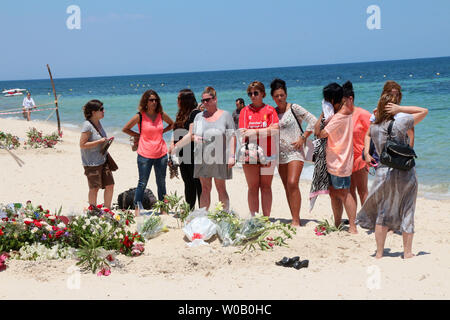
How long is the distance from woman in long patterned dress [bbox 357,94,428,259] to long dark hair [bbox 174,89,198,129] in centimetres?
242

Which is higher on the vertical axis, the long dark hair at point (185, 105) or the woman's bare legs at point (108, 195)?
the long dark hair at point (185, 105)

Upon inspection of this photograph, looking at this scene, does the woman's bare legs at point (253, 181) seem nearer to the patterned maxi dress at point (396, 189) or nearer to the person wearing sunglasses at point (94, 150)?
the patterned maxi dress at point (396, 189)

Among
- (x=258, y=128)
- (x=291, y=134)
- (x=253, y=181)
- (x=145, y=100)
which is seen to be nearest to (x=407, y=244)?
(x=291, y=134)

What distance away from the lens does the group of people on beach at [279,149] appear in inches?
175

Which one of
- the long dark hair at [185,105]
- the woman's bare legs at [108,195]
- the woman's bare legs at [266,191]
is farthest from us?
the woman's bare legs at [108,195]

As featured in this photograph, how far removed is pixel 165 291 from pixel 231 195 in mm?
4857

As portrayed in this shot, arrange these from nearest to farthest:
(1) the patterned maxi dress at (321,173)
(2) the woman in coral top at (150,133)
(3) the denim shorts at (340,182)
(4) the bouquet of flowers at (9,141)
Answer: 1. (3) the denim shorts at (340,182)
2. (1) the patterned maxi dress at (321,173)
3. (2) the woman in coral top at (150,133)
4. (4) the bouquet of flowers at (9,141)

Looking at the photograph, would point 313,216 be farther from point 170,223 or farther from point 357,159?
point 170,223

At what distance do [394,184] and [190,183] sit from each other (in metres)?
2.75

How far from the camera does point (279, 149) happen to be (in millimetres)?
5562

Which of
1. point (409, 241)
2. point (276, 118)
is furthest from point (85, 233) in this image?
point (409, 241)

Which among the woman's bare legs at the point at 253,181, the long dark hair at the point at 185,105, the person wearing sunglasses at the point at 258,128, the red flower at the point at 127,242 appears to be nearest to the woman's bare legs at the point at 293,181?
the person wearing sunglasses at the point at 258,128

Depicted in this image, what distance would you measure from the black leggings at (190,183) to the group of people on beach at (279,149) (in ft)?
0.04

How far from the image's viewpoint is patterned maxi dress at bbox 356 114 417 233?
4305mm
